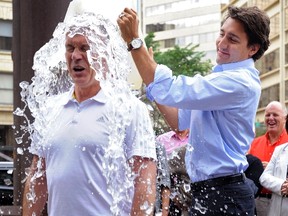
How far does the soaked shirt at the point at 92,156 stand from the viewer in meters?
3.12

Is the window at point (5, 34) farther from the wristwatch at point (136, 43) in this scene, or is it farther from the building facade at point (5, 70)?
the wristwatch at point (136, 43)

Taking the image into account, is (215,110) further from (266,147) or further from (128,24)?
(266,147)

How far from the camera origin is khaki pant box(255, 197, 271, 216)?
7.43 meters

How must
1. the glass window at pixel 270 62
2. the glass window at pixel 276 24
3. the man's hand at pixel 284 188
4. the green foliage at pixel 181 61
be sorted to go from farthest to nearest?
the glass window at pixel 270 62
the glass window at pixel 276 24
the green foliage at pixel 181 61
the man's hand at pixel 284 188

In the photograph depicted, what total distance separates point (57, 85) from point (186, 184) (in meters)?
1.55

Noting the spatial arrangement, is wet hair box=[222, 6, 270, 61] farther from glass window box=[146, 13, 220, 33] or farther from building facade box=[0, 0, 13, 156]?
glass window box=[146, 13, 220, 33]

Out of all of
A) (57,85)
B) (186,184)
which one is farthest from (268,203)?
(57,85)

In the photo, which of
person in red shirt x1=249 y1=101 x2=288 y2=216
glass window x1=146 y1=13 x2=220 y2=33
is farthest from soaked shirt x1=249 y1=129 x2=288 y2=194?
glass window x1=146 y1=13 x2=220 y2=33

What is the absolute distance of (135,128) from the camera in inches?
124

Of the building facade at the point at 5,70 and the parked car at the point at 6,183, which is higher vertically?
the building facade at the point at 5,70

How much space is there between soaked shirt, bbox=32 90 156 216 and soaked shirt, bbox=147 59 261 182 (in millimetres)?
437

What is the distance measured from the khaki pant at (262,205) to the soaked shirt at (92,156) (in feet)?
14.5

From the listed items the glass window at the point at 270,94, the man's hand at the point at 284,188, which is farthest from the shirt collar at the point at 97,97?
the glass window at the point at 270,94

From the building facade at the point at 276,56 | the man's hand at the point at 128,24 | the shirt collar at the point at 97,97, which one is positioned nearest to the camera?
the shirt collar at the point at 97,97
